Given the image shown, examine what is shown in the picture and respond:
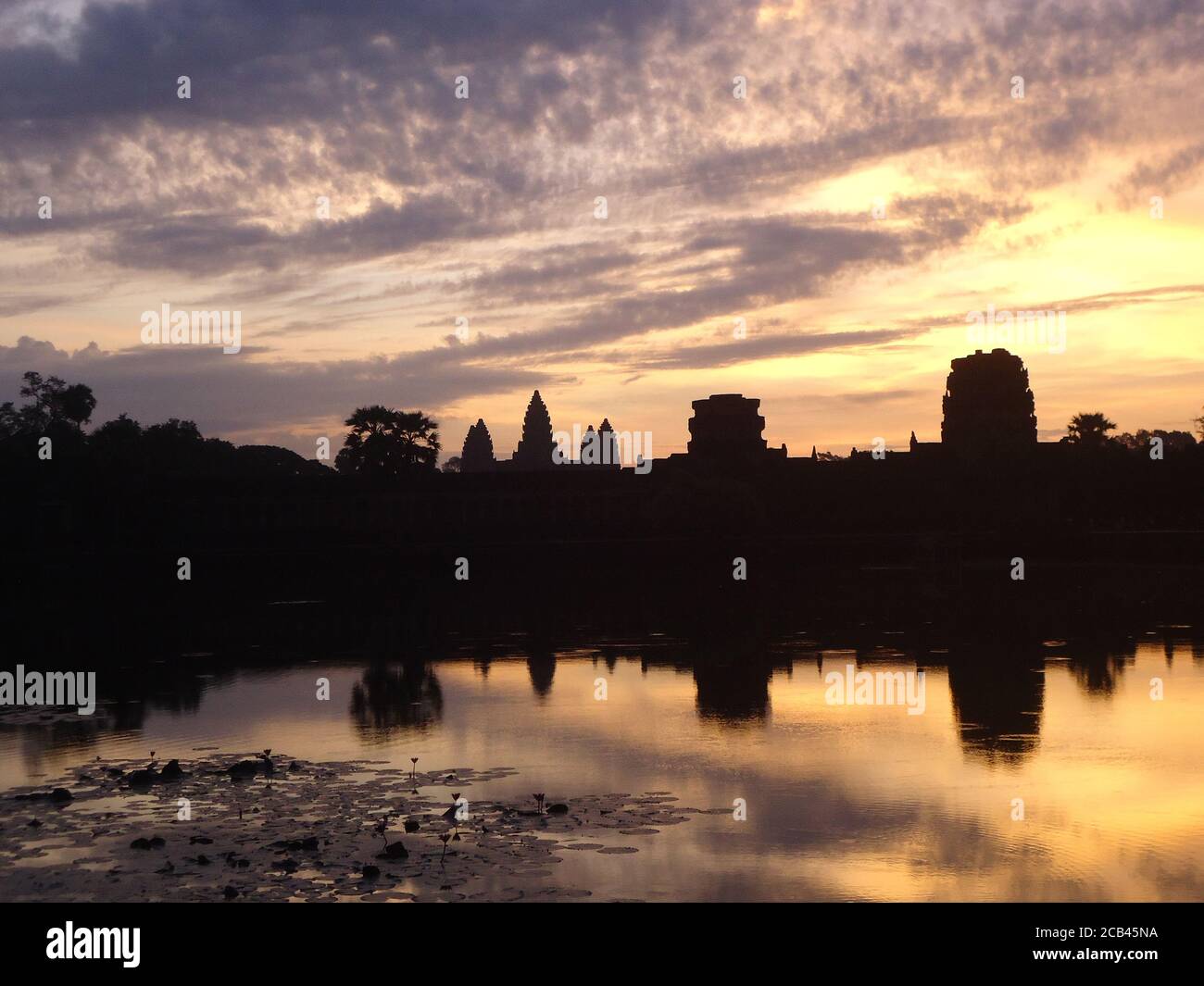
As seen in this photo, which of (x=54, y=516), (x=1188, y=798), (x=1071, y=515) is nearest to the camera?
(x=1188, y=798)

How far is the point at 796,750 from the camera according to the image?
21.2 meters

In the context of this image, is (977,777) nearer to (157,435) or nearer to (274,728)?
(274,728)

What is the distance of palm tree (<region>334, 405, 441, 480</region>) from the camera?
132m

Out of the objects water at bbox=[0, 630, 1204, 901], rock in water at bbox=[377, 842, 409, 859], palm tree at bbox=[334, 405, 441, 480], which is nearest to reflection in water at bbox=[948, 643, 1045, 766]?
water at bbox=[0, 630, 1204, 901]

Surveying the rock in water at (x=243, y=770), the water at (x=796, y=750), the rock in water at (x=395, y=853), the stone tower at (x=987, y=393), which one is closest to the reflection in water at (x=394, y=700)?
the water at (x=796, y=750)

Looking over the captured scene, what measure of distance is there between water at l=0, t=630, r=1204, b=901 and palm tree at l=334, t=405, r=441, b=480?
9943 cm

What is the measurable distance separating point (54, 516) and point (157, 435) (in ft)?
163

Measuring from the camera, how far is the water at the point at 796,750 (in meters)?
14.5

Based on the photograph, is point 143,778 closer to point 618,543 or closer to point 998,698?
point 998,698

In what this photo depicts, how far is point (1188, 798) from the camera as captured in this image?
17438 mm

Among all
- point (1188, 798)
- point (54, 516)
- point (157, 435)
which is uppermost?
point (157, 435)

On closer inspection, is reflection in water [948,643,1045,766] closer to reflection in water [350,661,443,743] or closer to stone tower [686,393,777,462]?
reflection in water [350,661,443,743]

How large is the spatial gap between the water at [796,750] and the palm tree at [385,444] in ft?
326

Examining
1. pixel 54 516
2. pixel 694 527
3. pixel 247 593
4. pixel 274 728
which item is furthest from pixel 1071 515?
pixel 274 728
